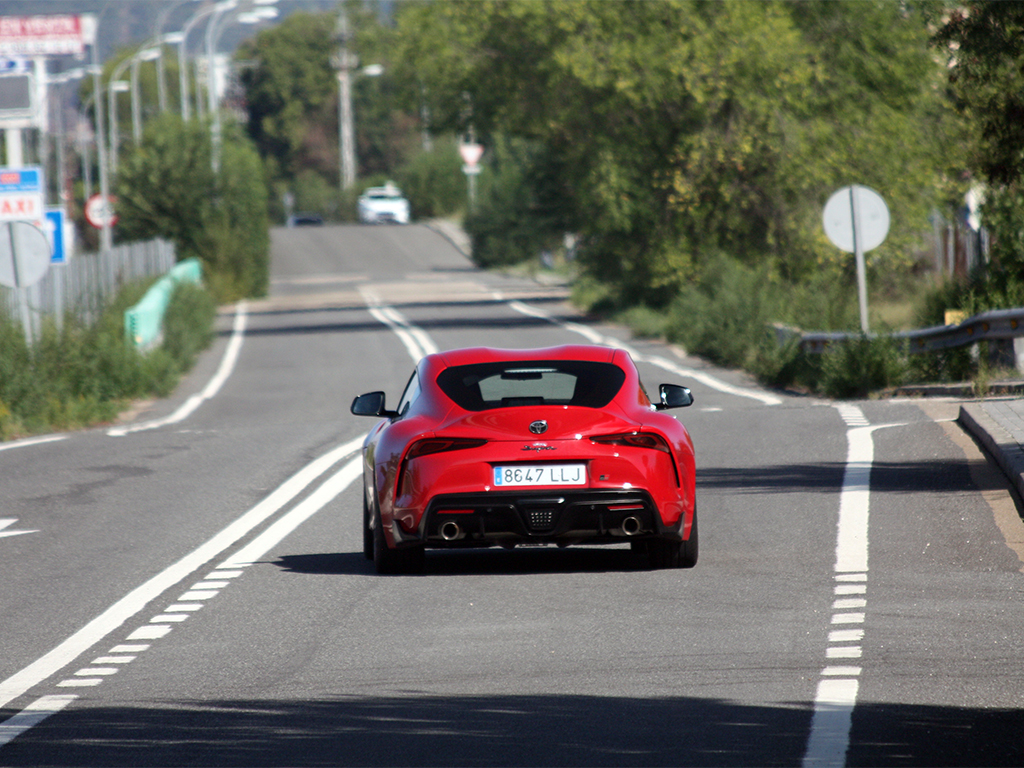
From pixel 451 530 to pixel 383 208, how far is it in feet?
329

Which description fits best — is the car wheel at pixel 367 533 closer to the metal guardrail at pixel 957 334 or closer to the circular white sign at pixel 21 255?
the metal guardrail at pixel 957 334

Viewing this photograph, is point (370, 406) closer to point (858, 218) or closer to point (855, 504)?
point (855, 504)

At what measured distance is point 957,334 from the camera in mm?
23406

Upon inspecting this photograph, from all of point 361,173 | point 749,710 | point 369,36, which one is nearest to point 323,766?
point 749,710

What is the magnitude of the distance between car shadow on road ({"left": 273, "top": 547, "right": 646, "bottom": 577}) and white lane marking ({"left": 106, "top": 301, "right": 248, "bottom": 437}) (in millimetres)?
9742

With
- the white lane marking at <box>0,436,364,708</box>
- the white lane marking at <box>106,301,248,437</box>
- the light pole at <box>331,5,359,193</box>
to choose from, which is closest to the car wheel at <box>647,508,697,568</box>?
the white lane marking at <box>0,436,364,708</box>

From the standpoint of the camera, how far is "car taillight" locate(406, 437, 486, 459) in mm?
10328

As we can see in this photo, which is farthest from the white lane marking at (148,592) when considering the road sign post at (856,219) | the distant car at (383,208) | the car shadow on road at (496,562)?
the distant car at (383,208)

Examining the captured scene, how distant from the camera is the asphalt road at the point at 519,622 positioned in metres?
6.70

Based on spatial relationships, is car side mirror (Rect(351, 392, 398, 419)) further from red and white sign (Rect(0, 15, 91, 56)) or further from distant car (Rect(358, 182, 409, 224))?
red and white sign (Rect(0, 15, 91, 56))

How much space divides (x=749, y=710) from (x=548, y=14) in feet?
116

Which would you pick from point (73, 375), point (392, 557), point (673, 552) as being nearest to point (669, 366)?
point (73, 375)

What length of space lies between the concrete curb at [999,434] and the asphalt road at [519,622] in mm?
165

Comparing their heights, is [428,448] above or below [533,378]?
below
